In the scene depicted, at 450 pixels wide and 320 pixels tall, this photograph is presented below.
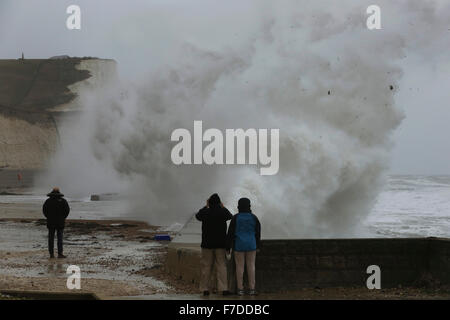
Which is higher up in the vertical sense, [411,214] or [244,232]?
[244,232]

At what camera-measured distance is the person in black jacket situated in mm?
10805

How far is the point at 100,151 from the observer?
41.4 metres

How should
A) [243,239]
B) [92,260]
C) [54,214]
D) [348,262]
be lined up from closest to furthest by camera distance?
[243,239]
[348,262]
[92,260]
[54,214]

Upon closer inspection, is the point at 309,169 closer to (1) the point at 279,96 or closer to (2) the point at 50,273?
(1) the point at 279,96

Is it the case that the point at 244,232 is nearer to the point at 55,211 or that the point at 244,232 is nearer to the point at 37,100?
the point at 55,211

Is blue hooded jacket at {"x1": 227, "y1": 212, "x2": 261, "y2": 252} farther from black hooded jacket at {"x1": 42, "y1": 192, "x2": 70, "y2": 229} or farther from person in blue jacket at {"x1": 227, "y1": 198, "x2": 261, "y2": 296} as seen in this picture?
black hooded jacket at {"x1": 42, "y1": 192, "x2": 70, "y2": 229}

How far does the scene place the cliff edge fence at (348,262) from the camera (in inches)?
460

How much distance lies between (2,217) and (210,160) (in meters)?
8.28

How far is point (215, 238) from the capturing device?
35.6ft

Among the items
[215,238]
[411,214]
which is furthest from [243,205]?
[411,214]

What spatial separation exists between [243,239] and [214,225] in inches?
17.2

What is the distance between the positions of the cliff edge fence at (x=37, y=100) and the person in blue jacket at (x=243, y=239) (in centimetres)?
8144

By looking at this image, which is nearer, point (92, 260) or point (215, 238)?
point (215, 238)

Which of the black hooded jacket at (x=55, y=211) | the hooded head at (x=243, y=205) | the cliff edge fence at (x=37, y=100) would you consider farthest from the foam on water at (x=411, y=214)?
the cliff edge fence at (x=37, y=100)
